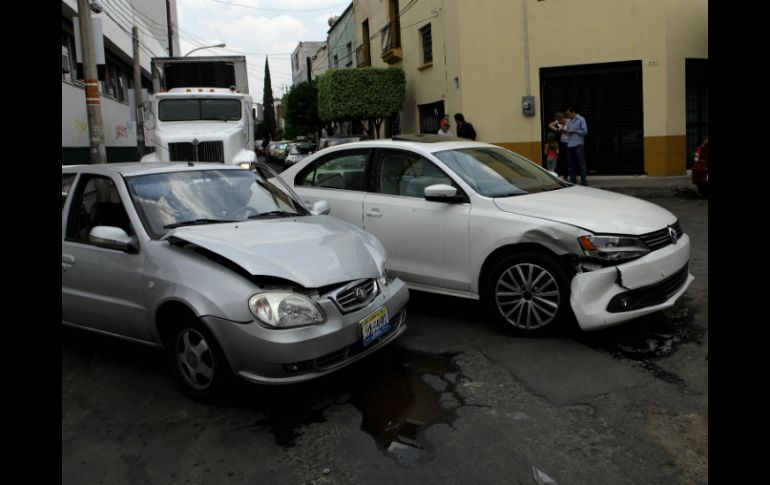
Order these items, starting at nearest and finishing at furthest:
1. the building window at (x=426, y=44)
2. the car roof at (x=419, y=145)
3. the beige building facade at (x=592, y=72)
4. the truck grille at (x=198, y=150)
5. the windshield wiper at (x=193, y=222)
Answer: the windshield wiper at (x=193, y=222)
the car roof at (x=419, y=145)
the truck grille at (x=198, y=150)
the beige building facade at (x=592, y=72)
the building window at (x=426, y=44)

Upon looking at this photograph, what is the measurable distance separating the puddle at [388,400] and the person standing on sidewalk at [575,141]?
995cm

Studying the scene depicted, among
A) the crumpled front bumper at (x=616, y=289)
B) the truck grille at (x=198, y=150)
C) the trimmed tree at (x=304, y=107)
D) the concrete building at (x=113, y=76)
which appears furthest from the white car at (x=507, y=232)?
the trimmed tree at (x=304, y=107)

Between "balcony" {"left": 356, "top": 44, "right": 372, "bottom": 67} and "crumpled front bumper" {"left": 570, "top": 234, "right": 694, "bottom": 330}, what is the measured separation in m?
25.2

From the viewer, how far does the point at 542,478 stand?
9.50 feet

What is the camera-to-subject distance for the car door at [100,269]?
164 inches

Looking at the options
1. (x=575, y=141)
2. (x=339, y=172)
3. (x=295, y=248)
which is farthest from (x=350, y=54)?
(x=295, y=248)

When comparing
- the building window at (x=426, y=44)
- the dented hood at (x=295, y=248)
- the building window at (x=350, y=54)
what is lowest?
the dented hood at (x=295, y=248)

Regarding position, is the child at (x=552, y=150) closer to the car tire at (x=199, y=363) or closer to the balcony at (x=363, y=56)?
the car tire at (x=199, y=363)

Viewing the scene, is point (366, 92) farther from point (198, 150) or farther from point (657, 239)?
point (657, 239)

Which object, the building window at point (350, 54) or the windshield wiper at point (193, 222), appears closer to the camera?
the windshield wiper at point (193, 222)

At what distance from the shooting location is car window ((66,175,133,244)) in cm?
457

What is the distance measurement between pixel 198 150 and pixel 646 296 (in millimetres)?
11159
